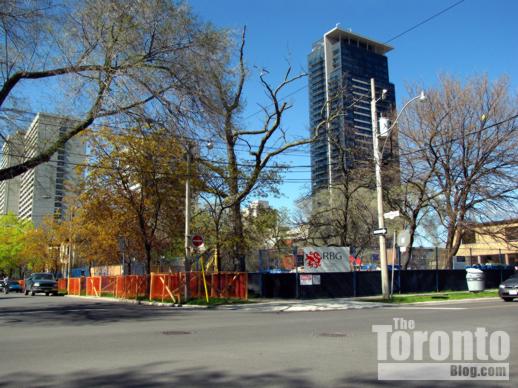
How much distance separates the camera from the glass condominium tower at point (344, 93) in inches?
1119

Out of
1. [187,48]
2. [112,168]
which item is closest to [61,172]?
[112,168]

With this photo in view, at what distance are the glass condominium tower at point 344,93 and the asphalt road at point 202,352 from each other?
16814 millimetres

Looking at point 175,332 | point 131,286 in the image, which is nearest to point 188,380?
point 175,332

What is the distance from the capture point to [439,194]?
30.2m

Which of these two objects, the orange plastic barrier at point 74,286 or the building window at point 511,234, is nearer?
the building window at point 511,234

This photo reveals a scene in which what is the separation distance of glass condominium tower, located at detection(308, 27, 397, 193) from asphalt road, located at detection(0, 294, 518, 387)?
1681 cm

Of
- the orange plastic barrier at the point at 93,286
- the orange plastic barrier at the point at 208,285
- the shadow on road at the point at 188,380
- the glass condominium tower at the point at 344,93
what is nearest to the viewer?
the shadow on road at the point at 188,380

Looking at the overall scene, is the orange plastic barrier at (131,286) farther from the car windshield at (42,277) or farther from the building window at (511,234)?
the building window at (511,234)

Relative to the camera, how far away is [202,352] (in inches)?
339

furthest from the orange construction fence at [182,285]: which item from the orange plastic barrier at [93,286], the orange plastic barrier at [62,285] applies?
the orange plastic barrier at [62,285]

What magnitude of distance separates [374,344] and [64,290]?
130 ft

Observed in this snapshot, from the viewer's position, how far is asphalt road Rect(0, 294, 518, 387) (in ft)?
21.4

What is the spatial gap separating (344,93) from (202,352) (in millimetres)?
21914

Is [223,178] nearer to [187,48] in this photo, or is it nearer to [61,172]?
[61,172]
